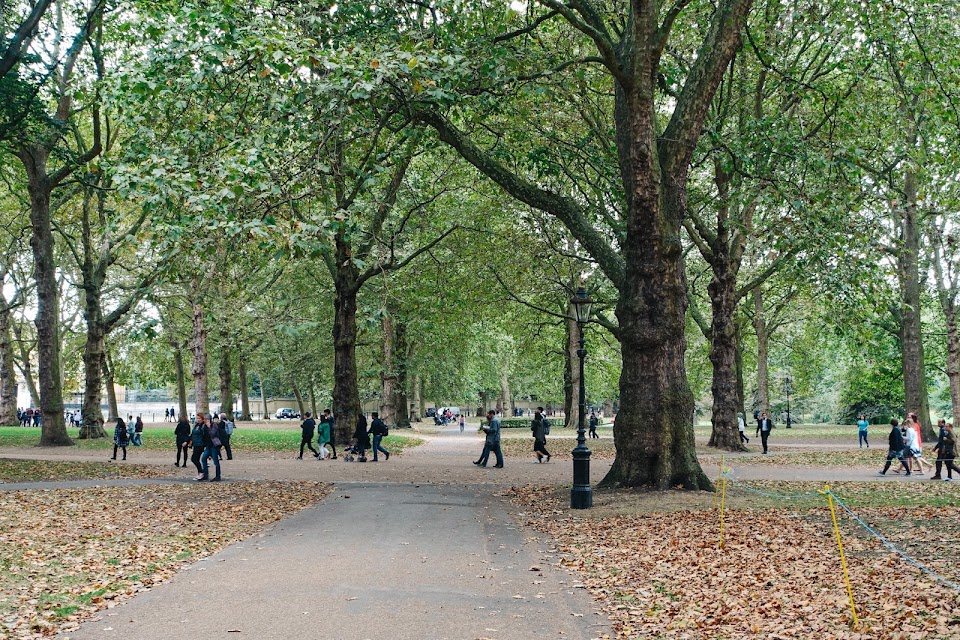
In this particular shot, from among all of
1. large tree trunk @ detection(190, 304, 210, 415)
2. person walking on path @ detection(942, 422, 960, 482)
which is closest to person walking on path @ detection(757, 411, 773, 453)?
person walking on path @ detection(942, 422, 960, 482)

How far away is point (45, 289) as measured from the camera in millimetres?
27094

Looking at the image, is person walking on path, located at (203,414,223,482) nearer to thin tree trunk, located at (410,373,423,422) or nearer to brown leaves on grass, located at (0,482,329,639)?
brown leaves on grass, located at (0,482,329,639)

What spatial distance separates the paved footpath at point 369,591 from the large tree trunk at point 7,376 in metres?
38.4

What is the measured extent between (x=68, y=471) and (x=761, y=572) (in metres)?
18.0

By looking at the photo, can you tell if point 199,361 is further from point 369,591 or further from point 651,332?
point 369,591

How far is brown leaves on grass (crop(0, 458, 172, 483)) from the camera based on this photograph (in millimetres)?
18938

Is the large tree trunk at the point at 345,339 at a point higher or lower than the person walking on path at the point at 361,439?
higher

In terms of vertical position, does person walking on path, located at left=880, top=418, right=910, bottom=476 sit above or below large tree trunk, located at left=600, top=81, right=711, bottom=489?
below

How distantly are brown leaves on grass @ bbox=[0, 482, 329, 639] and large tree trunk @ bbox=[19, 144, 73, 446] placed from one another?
521 inches

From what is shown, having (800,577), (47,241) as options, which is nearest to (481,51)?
(800,577)

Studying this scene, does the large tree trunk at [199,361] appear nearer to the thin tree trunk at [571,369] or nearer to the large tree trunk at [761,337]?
the thin tree trunk at [571,369]

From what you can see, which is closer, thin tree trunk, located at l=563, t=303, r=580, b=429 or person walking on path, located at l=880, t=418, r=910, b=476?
person walking on path, located at l=880, t=418, r=910, b=476

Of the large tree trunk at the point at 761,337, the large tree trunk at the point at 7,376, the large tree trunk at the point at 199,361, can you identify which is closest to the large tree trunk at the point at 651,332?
the large tree trunk at the point at 199,361

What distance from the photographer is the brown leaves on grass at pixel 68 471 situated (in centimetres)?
1894
